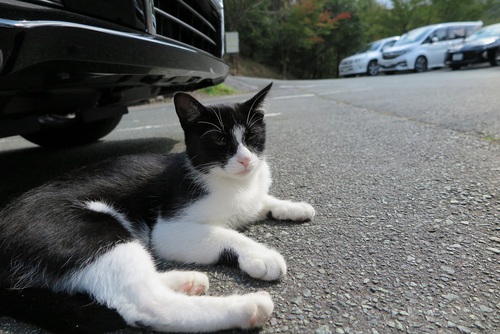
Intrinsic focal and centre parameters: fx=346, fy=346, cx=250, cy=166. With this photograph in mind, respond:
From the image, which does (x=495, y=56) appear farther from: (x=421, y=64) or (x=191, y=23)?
(x=191, y=23)

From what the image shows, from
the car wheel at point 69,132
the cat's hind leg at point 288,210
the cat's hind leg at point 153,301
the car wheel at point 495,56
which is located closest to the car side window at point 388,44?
the car wheel at point 495,56

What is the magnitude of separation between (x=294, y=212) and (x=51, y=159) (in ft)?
8.81

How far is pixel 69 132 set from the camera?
12.2 ft

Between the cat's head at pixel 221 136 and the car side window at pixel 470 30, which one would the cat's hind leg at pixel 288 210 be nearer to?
the cat's head at pixel 221 136

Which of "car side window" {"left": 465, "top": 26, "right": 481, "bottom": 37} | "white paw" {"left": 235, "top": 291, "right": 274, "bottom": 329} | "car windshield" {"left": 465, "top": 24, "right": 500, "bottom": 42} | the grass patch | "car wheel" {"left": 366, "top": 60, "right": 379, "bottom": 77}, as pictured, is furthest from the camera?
"car wheel" {"left": 366, "top": 60, "right": 379, "bottom": 77}

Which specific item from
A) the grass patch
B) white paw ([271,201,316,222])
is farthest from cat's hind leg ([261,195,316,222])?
the grass patch

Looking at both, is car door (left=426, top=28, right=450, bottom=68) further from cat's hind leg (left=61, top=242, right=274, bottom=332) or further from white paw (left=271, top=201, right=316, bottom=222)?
cat's hind leg (left=61, top=242, right=274, bottom=332)

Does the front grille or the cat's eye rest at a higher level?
the front grille

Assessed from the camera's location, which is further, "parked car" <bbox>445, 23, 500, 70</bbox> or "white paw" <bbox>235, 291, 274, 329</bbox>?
"parked car" <bbox>445, 23, 500, 70</bbox>

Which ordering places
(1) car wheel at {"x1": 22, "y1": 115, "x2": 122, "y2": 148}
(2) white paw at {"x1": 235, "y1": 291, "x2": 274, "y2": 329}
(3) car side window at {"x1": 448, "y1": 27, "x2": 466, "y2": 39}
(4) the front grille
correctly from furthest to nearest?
(3) car side window at {"x1": 448, "y1": 27, "x2": 466, "y2": 39} → (1) car wheel at {"x1": 22, "y1": 115, "x2": 122, "y2": 148} → (4) the front grille → (2) white paw at {"x1": 235, "y1": 291, "x2": 274, "y2": 329}

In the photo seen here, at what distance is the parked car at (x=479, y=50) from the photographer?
1212 cm

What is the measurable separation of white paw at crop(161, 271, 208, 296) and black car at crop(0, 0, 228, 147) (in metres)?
0.91

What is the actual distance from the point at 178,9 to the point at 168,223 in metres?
1.40

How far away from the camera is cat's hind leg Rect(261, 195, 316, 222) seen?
5.57 ft
